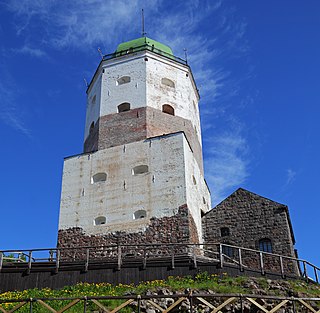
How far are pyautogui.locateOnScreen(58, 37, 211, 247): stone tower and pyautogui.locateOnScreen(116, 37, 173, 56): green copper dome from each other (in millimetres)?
85

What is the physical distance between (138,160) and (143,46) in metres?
8.47

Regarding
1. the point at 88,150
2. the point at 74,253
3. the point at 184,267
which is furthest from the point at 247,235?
the point at 88,150

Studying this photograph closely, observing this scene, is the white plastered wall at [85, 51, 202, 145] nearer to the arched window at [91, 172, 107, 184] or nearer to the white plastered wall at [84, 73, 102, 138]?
the white plastered wall at [84, 73, 102, 138]

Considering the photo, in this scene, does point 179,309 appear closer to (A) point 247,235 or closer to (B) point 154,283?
(B) point 154,283

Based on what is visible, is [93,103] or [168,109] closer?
[168,109]

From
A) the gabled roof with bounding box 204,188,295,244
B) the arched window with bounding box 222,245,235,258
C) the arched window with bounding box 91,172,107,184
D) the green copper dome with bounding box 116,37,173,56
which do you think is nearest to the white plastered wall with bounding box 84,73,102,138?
the green copper dome with bounding box 116,37,173,56

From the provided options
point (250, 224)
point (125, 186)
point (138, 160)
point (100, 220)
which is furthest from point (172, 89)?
point (250, 224)

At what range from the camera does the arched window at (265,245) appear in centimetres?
2408

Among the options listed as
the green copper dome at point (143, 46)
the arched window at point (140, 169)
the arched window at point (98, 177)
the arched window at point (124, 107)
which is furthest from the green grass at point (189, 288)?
the green copper dome at point (143, 46)

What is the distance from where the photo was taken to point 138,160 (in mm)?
25891

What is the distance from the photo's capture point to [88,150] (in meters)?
28.8

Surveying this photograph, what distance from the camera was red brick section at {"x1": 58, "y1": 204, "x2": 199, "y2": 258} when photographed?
23062mm

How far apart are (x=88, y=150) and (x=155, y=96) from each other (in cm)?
506

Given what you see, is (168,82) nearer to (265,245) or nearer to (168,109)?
(168,109)
